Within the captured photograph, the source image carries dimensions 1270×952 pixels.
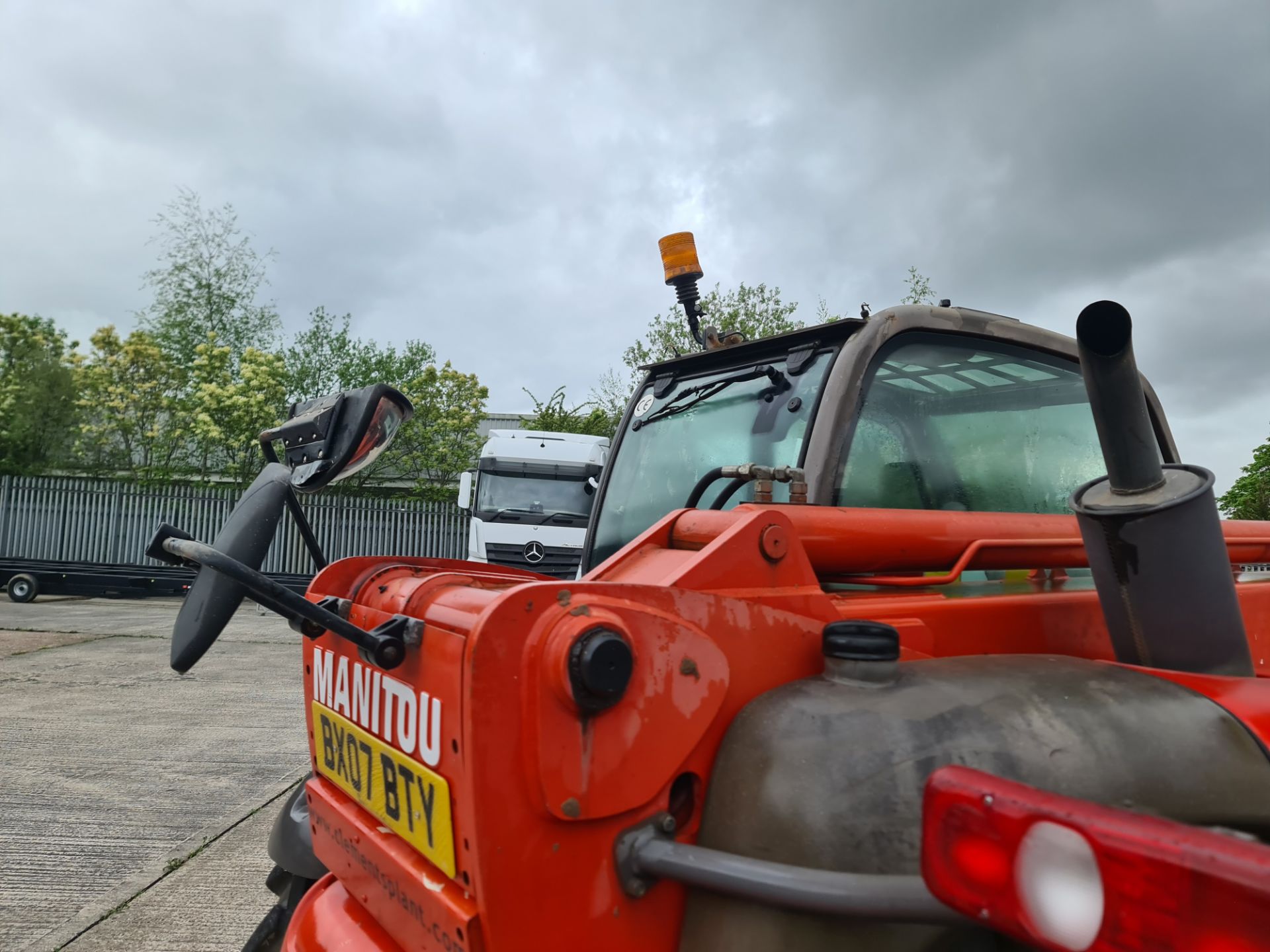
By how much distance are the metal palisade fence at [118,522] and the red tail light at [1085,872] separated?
1755cm

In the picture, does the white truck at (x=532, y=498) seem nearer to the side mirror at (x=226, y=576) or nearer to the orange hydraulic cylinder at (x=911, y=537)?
the orange hydraulic cylinder at (x=911, y=537)

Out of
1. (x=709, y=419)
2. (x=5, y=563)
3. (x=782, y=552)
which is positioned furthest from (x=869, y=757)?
(x=5, y=563)

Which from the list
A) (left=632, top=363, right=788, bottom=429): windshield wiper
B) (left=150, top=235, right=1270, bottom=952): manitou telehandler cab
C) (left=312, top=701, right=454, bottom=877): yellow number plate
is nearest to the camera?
(left=150, top=235, right=1270, bottom=952): manitou telehandler cab

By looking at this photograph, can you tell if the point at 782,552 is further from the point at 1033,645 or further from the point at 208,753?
the point at 208,753

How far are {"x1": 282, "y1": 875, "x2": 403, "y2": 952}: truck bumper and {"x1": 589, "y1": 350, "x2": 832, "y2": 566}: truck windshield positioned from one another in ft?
4.00

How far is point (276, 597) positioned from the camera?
1236 millimetres

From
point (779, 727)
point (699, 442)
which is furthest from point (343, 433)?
point (699, 442)

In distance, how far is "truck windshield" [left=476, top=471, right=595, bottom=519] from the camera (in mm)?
11797

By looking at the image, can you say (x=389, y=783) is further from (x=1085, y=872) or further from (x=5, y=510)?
(x=5, y=510)

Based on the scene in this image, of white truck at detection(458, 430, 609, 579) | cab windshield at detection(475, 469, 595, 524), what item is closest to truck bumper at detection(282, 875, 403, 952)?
white truck at detection(458, 430, 609, 579)

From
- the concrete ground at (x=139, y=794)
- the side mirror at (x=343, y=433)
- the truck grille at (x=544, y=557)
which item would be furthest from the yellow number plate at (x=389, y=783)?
the truck grille at (x=544, y=557)

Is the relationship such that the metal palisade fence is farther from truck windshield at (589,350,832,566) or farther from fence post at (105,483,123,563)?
truck windshield at (589,350,832,566)

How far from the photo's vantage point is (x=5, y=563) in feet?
50.0

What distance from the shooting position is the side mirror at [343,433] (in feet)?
4.85
